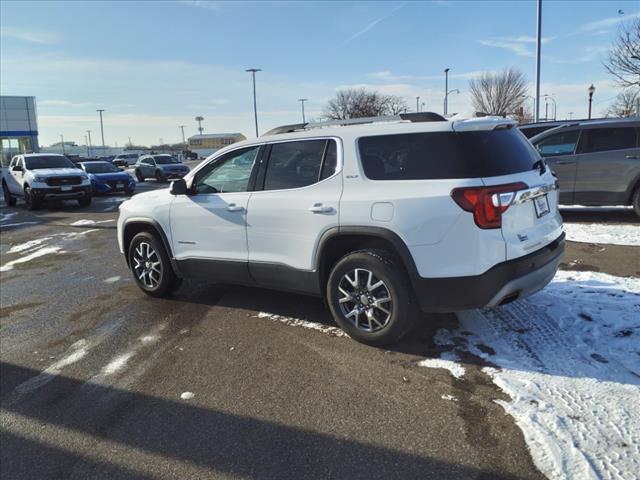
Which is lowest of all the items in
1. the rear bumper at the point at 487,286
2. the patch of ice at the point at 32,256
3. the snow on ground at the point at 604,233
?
the patch of ice at the point at 32,256

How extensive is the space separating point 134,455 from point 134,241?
341 cm

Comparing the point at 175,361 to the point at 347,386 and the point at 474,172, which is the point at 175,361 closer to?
the point at 347,386

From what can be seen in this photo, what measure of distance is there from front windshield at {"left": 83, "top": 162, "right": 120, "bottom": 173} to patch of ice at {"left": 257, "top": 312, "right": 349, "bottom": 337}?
19.0 m

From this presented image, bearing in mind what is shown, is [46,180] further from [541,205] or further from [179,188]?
[541,205]

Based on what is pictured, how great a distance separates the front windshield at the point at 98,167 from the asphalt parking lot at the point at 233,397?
17.1 meters

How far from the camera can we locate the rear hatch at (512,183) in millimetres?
3611

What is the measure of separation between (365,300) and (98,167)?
20.7 m

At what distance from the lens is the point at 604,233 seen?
7945 mm

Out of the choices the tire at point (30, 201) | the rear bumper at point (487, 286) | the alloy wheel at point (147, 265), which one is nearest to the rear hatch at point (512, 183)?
the rear bumper at point (487, 286)

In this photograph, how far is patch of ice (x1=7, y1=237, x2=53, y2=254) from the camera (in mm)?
9766

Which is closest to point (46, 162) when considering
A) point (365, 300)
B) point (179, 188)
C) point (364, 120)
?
point (179, 188)

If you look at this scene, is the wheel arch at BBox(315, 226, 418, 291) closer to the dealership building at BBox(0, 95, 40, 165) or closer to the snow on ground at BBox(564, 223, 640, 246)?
the snow on ground at BBox(564, 223, 640, 246)

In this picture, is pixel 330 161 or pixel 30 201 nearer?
pixel 330 161

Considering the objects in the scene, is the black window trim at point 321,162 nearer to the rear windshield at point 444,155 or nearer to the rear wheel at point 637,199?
the rear windshield at point 444,155
